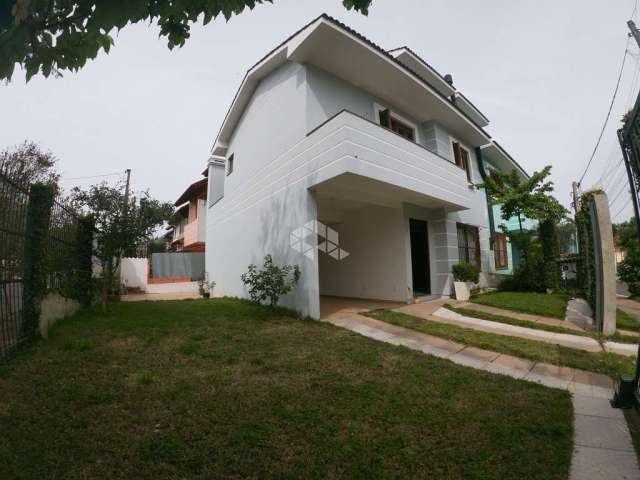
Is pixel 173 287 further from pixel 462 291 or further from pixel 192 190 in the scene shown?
pixel 462 291

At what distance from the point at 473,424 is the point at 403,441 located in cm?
66

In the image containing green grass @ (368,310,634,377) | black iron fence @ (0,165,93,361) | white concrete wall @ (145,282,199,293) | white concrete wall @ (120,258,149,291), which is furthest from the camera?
white concrete wall @ (145,282,199,293)

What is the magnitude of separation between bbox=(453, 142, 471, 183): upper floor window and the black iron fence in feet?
37.6

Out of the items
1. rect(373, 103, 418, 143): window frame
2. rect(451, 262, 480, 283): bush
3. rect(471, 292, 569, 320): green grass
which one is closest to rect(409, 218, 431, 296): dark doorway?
rect(451, 262, 480, 283): bush

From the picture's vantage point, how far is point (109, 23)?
144 cm

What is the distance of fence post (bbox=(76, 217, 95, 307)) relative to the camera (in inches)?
255

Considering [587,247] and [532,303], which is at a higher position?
[587,247]

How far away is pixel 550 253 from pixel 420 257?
3.74 metres

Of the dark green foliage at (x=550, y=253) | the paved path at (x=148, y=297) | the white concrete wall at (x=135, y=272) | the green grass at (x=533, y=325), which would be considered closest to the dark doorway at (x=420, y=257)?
the green grass at (x=533, y=325)

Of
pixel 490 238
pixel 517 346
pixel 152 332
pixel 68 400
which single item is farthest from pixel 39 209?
pixel 490 238

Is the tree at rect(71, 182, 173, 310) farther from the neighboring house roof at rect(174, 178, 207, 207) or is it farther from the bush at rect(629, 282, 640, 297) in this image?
the bush at rect(629, 282, 640, 297)

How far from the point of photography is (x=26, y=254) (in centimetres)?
402

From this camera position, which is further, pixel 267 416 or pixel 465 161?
pixel 465 161

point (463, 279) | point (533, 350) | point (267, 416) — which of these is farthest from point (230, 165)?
point (533, 350)
